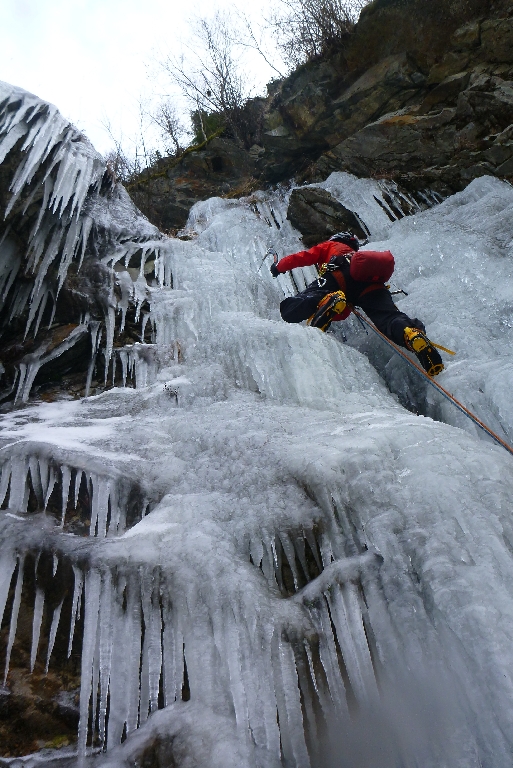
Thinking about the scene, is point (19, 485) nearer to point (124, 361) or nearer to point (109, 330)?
point (124, 361)

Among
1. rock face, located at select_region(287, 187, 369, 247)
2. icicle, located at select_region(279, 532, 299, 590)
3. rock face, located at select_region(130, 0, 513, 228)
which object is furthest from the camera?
rock face, located at select_region(287, 187, 369, 247)

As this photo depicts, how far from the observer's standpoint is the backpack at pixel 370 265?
420cm

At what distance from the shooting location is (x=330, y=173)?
26.8 feet

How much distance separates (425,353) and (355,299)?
1108 millimetres

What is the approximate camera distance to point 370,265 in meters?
4.20

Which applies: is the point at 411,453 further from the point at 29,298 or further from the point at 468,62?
the point at 468,62

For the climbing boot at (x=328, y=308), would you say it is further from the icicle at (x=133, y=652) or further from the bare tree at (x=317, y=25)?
the bare tree at (x=317, y=25)

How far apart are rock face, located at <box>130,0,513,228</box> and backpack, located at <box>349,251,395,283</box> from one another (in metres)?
3.21

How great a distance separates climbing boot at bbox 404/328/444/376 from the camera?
3.63 metres

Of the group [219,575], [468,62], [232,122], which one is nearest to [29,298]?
[219,575]

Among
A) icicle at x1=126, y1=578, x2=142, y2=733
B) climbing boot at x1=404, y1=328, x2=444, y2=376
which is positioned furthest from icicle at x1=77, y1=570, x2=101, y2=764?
climbing boot at x1=404, y1=328, x2=444, y2=376

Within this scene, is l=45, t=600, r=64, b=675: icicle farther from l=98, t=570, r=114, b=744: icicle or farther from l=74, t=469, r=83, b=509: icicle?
l=74, t=469, r=83, b=509: icicle

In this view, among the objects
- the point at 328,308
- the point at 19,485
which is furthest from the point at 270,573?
the point at 328,308

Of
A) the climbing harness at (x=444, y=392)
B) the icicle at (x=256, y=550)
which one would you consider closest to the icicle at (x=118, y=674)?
the icicle at (x=256, y=550)
